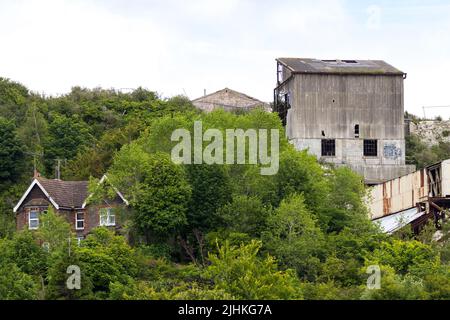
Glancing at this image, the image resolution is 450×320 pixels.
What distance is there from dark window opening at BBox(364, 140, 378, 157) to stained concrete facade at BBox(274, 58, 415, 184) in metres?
0.19

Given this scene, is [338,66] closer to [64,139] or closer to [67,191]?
[64,139]

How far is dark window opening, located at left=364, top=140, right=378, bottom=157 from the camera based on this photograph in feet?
281

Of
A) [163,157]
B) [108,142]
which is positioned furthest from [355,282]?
[108,142]

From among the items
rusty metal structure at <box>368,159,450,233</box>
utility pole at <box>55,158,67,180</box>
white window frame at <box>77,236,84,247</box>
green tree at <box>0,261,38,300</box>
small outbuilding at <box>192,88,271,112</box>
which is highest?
small outbuilding at <box>192,88,271,112</box>

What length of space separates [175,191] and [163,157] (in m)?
2.28

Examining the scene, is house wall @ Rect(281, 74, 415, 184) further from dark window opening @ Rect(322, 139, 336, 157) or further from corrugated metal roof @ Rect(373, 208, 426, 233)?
corrugated metal roof @ Rect(373, 208, 426, 233)

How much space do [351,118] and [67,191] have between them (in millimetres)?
24583

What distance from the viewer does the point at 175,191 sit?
62.5 meters

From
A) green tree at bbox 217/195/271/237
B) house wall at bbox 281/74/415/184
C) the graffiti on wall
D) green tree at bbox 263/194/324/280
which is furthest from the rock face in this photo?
green tree at bbox 217/195/271/237

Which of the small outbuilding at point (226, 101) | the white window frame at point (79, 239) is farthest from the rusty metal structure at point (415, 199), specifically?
the small outbuilding at point (226, 101)

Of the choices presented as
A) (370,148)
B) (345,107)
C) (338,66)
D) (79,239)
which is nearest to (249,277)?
(79,239)

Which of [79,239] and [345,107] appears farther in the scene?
[345,107]

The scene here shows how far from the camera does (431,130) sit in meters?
101

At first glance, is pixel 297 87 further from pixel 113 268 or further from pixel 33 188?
pixel 113 268
